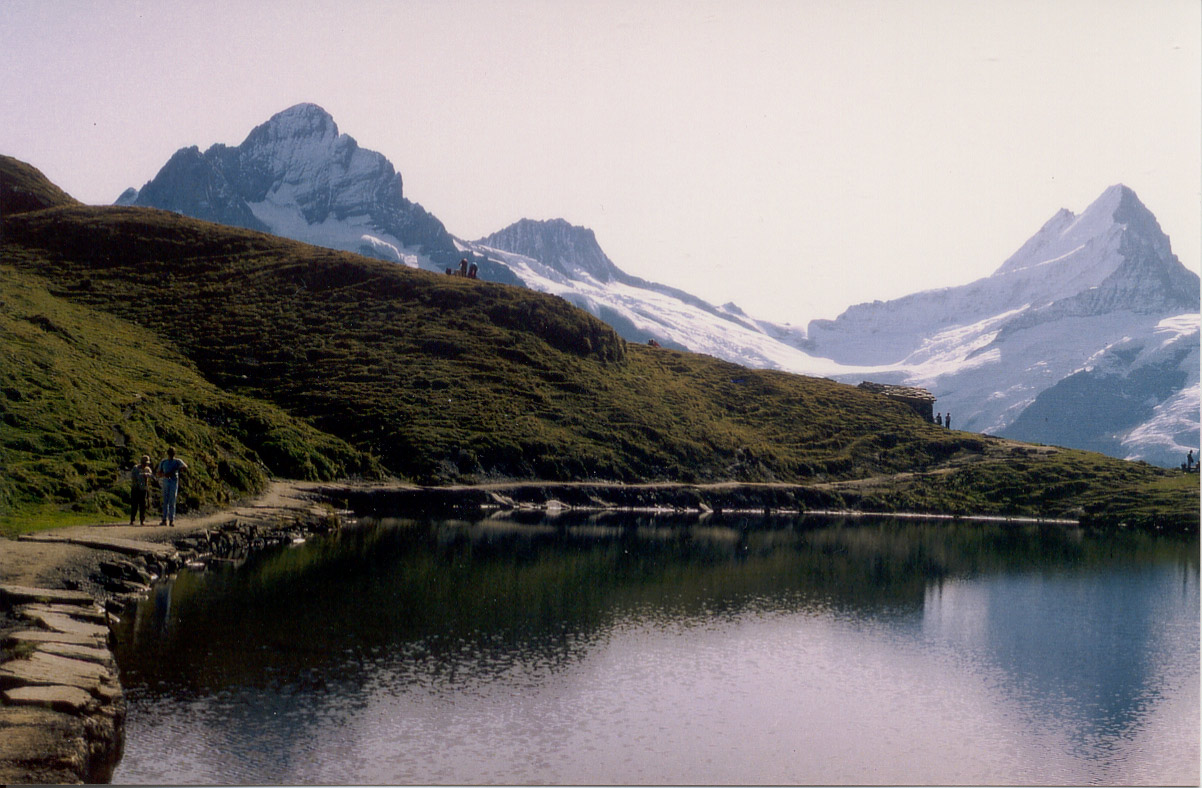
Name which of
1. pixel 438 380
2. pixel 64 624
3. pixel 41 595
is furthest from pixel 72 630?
pixel 438 380

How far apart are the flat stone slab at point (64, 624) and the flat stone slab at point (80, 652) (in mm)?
1320

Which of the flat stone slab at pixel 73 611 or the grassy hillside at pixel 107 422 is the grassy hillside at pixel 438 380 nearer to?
the grassy hillside at pixel 107 422

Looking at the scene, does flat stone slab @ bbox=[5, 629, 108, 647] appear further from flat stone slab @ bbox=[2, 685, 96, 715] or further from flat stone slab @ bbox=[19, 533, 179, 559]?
flat stone slab @ bbox=[19, 533, 179, 559]

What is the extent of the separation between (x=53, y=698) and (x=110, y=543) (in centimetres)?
2048

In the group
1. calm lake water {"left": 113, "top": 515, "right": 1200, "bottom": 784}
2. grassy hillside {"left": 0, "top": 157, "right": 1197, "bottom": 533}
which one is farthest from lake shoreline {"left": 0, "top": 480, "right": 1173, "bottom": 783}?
grassy hillside {"left": 0, "top": 157, "right": 1197, "bottom": 533}

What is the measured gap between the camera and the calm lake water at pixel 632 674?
2825cm

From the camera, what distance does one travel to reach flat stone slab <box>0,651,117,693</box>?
25.5 meters

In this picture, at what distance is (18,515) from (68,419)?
13719 millimetres

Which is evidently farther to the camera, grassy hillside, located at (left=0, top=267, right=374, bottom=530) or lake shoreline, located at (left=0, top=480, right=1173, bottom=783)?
grassy hillside, located at (left=0, top=267, right=374, bottom=530)

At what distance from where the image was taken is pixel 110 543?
43.7 m

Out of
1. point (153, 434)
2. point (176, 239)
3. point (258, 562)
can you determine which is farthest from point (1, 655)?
point (176, 239)

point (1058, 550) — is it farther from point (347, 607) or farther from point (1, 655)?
point (1, 655)

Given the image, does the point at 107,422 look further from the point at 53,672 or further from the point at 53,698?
the point at 53,698

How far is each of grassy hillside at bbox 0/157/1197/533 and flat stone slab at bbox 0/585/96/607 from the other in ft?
139
